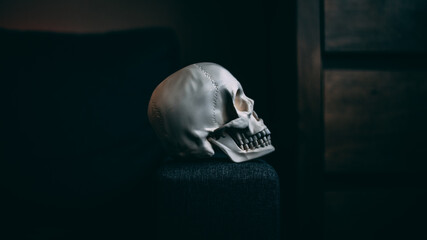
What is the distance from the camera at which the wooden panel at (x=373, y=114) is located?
0.94m

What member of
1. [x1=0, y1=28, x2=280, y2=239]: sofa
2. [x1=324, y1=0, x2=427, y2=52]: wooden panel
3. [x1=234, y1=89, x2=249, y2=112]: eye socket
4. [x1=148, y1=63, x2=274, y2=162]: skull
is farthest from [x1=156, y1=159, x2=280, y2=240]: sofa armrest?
[x1=324, y1=0, x2=427, y2=52]: wooden panel

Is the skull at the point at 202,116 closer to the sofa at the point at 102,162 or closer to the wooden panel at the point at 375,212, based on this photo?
the sofa at the point at 102,162

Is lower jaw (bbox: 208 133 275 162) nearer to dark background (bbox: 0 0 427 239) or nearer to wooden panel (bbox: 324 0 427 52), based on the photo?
dark background (bbox: 0 0 427 239)

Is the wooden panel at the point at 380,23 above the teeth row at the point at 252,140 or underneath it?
above

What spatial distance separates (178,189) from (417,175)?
776 millimetres

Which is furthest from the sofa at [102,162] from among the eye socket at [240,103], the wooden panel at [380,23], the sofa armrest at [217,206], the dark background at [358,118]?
the wooden panel at [380,23]

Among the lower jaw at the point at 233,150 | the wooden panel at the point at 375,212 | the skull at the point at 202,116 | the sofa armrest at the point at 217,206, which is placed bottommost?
the wooden panel at the point at 375,212

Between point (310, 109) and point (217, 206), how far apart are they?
45 cm

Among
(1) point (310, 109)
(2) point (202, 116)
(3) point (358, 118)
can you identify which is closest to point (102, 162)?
(2) point (202, 116)

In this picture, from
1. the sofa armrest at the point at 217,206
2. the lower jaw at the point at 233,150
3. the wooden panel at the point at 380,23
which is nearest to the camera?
the sofa armrest at the point at 217,206

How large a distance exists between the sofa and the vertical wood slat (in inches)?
8.4

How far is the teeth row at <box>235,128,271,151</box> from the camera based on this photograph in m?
0.81

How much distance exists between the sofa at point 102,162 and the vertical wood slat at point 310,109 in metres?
0.21

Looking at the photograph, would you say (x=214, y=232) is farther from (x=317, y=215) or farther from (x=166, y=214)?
(x=317, y=215)
